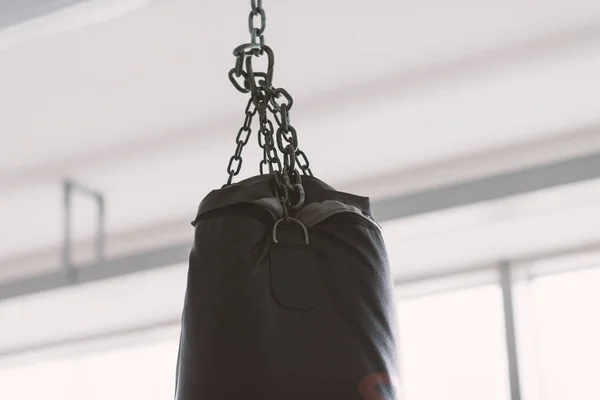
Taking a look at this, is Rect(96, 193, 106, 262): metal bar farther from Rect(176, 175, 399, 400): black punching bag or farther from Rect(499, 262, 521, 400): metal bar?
Rect(176, 175, 399, 400): black punching bag

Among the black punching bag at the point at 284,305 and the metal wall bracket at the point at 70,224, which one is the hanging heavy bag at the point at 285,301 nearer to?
the black punching bag at the point at 284,305

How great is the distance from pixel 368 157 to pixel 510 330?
53 centimetres

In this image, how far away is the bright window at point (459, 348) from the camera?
2.03 meters

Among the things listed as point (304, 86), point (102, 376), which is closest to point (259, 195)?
point (304, 86)

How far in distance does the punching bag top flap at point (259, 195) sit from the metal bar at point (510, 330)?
1.14 meters

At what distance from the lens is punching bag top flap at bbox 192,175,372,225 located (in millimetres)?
883

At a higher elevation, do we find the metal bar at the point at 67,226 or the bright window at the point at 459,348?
the metal bar at the point at 67,226

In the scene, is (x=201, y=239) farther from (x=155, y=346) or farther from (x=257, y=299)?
(x=155, y=346)

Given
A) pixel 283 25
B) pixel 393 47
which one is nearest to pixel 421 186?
pixel 393 47

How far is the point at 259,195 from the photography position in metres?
0.89

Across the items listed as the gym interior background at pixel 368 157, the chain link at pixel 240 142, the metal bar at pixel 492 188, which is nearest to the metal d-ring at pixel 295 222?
the chain link at pixel 240 142

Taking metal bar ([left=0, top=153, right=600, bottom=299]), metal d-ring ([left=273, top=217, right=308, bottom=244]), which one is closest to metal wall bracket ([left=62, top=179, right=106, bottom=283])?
metal bar ([left=0, top=153, right=600, bottom=299])

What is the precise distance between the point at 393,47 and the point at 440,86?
146mm

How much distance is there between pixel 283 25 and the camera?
160 centimetres
